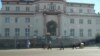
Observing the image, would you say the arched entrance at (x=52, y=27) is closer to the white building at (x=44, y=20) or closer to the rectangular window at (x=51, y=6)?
the white building at (x=44, y=20)

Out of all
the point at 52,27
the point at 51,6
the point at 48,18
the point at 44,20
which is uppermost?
the point at 51,6

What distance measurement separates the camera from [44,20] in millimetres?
75875

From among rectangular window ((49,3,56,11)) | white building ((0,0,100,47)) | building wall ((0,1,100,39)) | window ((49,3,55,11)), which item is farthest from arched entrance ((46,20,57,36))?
window ((49,3,55,11))

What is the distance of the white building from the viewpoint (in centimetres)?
7625

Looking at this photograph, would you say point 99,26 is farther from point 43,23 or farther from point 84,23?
point 43,23

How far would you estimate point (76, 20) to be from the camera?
261 feet

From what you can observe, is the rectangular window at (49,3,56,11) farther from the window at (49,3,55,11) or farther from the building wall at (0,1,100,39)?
the building wall at (0,1,100,39)

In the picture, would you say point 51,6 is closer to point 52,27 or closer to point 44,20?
point 44,20

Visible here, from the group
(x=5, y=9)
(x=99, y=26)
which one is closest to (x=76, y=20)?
(x=99, y=26)

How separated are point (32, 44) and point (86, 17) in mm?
22079

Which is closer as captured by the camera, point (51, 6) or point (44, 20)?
point (44, 20)

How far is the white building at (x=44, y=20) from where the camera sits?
250ft

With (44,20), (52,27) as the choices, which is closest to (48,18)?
(44,20)

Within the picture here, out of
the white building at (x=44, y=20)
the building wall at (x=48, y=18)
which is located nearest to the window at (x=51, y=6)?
the white building at (x=44, y=20)
